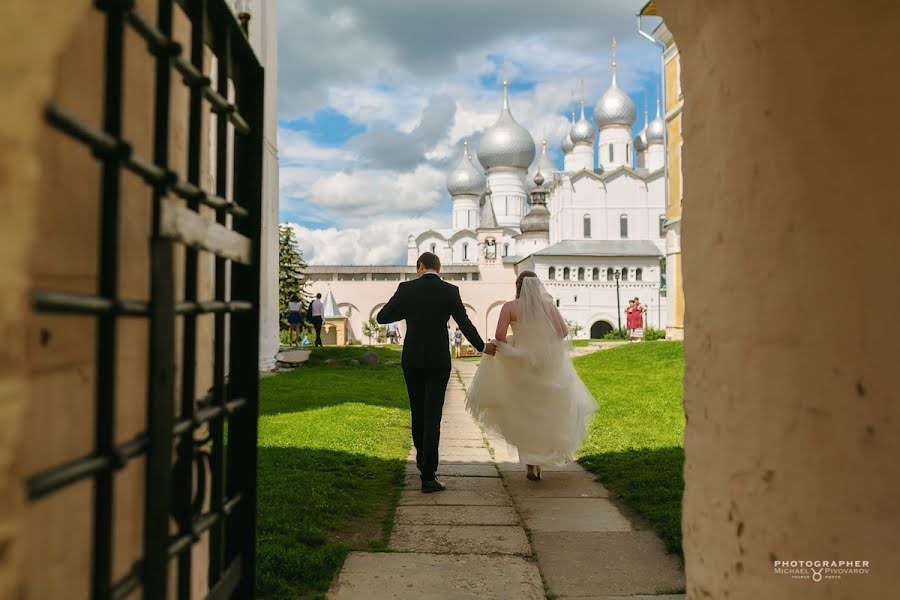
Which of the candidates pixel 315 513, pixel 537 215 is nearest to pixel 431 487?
pixel 315 513

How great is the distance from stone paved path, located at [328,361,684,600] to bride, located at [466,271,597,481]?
0.32 m

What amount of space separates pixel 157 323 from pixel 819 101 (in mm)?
1923

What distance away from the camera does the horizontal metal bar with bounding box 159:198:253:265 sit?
6.07ft

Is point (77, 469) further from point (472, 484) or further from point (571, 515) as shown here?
point (472, 484)

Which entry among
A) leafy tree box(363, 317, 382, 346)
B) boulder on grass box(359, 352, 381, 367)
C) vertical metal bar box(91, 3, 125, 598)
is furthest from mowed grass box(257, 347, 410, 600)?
leafy tree box(363, 317, 382, 346)

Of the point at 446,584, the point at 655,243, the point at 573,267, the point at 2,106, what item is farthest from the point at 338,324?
the point at 2,106

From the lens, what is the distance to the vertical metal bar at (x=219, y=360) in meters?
2.50

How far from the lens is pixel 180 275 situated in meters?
2.49

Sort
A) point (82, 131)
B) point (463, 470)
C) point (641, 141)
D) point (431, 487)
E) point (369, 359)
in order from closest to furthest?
point (82, 131) → point (431, 487) → point (463, 470) → point (369, 359) → point (641, 141)

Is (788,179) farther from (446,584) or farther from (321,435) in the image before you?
(321,435)

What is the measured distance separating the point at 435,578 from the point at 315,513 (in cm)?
133

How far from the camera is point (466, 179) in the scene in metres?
69.9

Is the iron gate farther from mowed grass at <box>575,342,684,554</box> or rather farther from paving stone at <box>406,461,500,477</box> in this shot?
paving stone at <box>406,461,500,477</box>

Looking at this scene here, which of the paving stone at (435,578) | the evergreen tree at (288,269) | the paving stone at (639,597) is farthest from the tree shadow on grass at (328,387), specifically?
the evergreen tree at (288,269)
